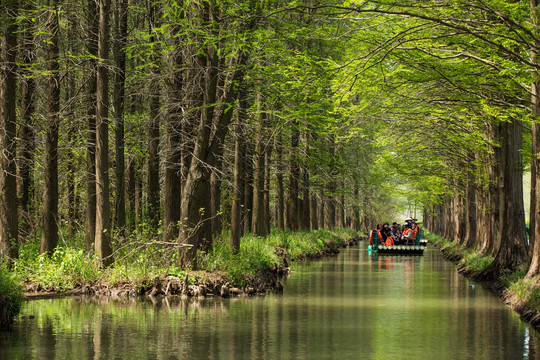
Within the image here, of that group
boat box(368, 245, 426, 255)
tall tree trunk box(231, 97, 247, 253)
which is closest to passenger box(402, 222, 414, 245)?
boat box(368, 245, 426, 255)

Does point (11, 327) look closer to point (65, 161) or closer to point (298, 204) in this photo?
point (65, 161)

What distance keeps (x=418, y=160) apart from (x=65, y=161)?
18693mm

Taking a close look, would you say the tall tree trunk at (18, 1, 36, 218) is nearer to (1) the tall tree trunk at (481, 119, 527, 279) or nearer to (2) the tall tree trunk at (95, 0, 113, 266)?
(2) the tall tree trunk at (95, 0, 113, 266)

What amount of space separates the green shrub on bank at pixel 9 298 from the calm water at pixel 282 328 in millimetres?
357

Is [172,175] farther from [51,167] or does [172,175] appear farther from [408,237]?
[408,237]

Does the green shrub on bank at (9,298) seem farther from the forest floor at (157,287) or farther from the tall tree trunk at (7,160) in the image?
the tall tree trunk at (7,160)

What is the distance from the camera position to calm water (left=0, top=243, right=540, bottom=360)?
11.9 metres

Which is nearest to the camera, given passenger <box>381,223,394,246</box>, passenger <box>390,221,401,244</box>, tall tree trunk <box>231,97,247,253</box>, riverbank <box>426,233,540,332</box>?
riverbank <box>426,233,540,332</box>

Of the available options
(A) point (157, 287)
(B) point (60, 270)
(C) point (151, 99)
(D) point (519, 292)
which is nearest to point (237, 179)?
(C) point (151, 99)

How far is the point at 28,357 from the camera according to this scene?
1113 cm

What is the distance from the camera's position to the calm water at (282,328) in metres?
11.9

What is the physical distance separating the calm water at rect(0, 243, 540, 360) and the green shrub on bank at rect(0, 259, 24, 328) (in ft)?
1.17

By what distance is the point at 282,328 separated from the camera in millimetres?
14695

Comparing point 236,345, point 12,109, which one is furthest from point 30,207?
point 236,345
